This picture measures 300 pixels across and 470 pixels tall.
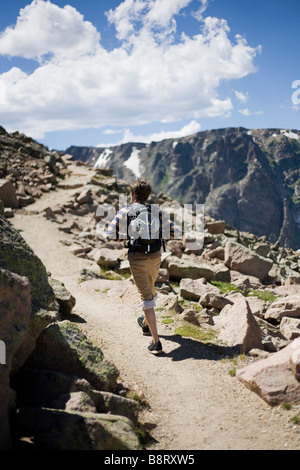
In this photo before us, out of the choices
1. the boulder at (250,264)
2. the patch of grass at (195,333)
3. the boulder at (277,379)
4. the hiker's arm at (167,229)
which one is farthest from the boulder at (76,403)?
the boulder at (250,264)

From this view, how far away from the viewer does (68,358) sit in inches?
277

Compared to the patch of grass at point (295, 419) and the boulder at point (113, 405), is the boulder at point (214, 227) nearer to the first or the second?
the patch of grass at point (295, 419)

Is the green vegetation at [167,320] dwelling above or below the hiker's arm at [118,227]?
below

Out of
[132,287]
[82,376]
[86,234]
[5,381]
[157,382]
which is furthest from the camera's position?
[86,234]

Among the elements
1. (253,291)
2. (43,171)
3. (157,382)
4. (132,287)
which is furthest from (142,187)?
(43,171)

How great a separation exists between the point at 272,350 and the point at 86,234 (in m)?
20.2

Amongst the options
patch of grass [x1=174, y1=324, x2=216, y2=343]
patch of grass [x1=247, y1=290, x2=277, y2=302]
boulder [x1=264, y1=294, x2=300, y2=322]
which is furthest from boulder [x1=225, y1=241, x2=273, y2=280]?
patch of grass [x1=174, y1=324, x2=216, y2=343]

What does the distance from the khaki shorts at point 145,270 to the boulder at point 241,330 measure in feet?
8.01

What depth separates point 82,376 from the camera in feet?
23.1

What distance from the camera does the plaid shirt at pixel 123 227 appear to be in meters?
9.23

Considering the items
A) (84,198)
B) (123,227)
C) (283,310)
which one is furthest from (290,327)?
(84,198)

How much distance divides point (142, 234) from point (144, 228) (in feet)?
0.51

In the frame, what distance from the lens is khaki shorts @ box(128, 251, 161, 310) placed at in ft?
31.0

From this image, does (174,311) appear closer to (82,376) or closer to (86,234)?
(82,376)
